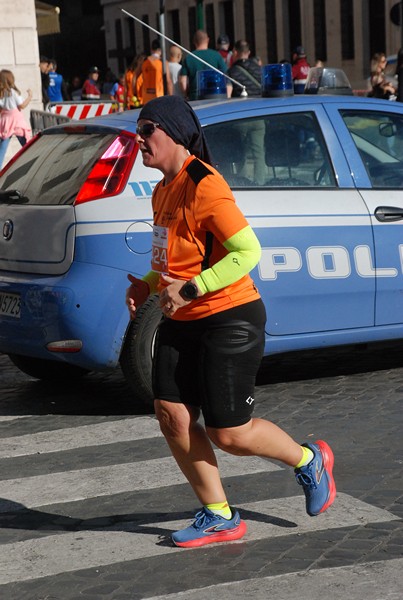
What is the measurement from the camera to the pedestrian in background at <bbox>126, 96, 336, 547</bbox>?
459cm

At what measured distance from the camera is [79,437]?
659 cm

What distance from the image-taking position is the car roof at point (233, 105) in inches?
278

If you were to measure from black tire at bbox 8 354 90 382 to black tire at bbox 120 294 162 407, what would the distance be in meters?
1.17

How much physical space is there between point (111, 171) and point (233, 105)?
33.6 inches

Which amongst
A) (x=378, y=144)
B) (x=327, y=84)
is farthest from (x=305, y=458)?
Answer: (x=327, y=84)

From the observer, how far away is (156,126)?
464 cm

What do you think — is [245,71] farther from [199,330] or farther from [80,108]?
[199,330]

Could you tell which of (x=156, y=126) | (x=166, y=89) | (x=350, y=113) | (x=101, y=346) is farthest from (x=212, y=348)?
(x=166, y=89)

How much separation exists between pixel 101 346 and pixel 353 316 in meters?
1.42

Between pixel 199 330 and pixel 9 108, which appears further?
pixel 9 108

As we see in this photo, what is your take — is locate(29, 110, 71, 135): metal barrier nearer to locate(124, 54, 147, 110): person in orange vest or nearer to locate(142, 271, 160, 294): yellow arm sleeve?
locate(124, 54, 147, 110): person in orange vest

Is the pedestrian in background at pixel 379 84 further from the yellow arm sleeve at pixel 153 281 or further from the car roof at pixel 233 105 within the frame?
the yellow arm sleeve at pixel 153 281

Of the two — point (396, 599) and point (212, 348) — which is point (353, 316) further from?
point (396, 599)

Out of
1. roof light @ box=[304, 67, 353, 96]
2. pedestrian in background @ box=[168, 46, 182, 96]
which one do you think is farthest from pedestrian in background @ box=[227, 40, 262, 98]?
roof light @ box=[304, 67, 353, 96]
